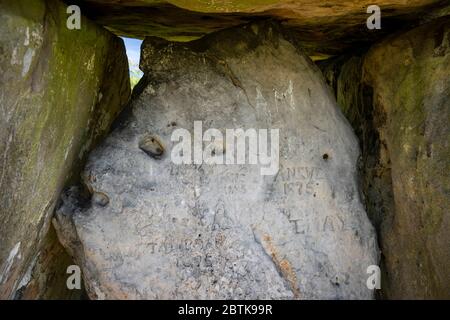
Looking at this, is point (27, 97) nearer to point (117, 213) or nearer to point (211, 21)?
point (117, 213)

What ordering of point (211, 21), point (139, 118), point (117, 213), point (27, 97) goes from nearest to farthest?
point (27, 97)
point (117, 213)
point (139, 118)
point (211, 21)

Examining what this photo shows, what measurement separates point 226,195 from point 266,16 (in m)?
0.88

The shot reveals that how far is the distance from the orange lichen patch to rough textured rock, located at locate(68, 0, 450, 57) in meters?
1.02

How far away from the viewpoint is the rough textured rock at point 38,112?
221 centimetres

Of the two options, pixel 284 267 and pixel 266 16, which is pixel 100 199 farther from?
pixel 266 16

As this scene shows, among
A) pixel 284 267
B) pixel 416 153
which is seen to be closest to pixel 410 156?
pixel 416 153

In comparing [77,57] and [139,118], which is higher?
[77,57]

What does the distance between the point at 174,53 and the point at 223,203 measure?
0.77 metres

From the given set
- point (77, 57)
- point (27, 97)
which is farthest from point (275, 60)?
point (27, 97)

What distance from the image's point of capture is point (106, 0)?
255 cm

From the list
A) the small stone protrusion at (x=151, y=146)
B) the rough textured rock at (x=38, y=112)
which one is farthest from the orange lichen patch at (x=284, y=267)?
the rough textured rock at (x=38, y=112)

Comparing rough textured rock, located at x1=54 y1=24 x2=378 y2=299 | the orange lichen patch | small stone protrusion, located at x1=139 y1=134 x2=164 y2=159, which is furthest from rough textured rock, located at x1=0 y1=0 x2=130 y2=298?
the orange lichen patch
